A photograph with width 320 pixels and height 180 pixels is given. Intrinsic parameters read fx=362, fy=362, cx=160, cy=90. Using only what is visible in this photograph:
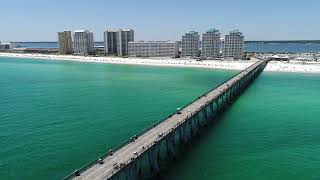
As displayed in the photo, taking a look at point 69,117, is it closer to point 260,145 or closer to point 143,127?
point 143,127

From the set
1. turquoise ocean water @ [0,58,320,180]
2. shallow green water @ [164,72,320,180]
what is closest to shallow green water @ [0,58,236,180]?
turquoise ocean water @ [0,58,320,180]

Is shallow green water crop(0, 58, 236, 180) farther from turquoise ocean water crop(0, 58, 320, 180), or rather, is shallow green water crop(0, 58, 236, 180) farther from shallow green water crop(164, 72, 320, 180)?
shallow green water crop(164, 72, 320, 180)

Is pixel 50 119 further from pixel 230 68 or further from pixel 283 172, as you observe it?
pixel 230 68

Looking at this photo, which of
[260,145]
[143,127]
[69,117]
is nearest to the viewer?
[260,145]

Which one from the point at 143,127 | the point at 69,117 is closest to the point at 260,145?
the point at 143,127

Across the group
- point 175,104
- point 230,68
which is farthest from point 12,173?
point 230,68

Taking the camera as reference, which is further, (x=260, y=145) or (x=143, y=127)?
(x=143, y=127)

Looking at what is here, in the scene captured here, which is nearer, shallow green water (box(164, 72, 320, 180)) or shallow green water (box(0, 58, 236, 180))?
shallow green water (box(164, 72, 320, 180))

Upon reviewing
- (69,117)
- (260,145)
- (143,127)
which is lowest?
(260,145)
